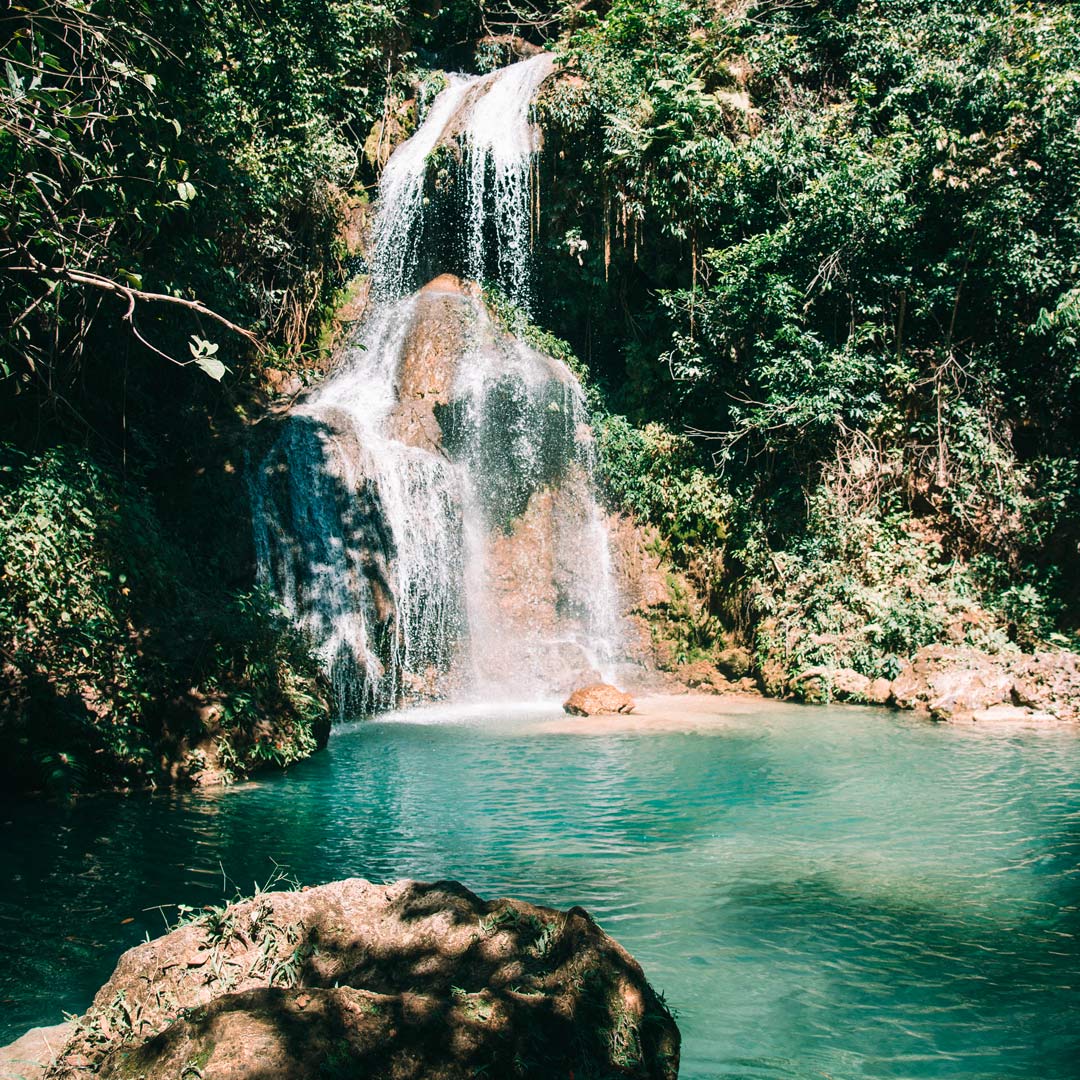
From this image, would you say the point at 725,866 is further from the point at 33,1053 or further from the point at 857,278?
the point at 857,278

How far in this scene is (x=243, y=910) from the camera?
3.10 meters

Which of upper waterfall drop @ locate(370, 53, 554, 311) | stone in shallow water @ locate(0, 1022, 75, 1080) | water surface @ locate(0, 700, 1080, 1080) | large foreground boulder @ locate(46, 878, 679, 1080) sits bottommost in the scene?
water surface @ locate(0, 700, 1080, 1080)

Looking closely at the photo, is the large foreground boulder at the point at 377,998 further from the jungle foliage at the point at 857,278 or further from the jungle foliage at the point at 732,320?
the jungle foliage at the point at 857,278

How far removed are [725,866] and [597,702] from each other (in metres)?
5.47

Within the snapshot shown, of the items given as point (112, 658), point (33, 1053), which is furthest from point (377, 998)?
point (112, 658)

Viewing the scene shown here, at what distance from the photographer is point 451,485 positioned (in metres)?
13.2

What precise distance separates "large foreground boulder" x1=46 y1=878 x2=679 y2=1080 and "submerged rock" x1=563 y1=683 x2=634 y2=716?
7733mm

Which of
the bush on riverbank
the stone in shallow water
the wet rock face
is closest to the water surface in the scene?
the bush on riverbank

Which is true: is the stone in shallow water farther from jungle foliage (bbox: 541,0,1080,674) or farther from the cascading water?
jungle foliage (bbox: 541,0,1080,674)

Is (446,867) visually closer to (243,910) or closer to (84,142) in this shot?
(243,910)

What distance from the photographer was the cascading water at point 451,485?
38.4 feet

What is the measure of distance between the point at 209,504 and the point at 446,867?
7396 millimetres

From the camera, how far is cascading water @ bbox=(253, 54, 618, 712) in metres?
11.7

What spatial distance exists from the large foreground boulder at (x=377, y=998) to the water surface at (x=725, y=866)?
2.90 ft
